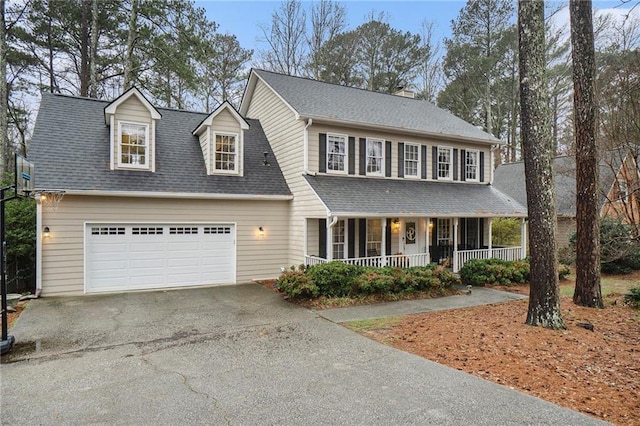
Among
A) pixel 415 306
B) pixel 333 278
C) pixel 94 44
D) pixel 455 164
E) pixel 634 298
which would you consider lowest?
pixel 415 306

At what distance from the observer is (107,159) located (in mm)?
10711

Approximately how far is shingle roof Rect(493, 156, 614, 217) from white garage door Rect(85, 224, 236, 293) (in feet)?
45.2

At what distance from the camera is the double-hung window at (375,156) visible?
13.1 meters

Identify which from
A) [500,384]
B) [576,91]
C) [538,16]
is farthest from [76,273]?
[576,91]

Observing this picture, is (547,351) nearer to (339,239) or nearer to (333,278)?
(333,278)

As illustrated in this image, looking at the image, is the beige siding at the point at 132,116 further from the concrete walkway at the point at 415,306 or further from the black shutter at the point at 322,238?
the concrete walkway at the point at 415,306

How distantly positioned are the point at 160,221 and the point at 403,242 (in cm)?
816

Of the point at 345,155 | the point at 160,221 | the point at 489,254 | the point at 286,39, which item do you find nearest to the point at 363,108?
the point at 345,155

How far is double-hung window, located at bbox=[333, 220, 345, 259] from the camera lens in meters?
12.5

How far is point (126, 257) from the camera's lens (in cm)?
1042

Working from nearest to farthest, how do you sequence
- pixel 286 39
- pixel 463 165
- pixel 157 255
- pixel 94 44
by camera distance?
pixel 157 255 → pixel 463 165 → pixel 94 44 → pixel 286 39

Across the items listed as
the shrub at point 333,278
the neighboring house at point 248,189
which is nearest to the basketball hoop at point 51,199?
the neighboring house at point 248,189

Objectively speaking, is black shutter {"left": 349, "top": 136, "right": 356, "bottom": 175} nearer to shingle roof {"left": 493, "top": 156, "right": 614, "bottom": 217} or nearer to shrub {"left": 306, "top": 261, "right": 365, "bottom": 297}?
shrub {"left": 306, "top": 261, "right": 365, "bottom": 297}

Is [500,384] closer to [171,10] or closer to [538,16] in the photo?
[538,16]
